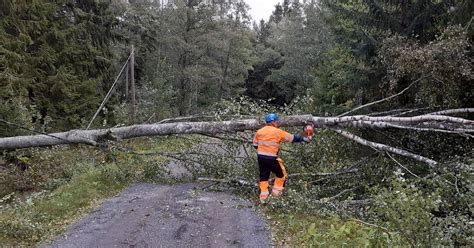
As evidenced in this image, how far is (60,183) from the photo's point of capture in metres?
10.5

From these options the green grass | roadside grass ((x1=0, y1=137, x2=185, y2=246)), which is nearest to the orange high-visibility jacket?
roadside grass ((x1=0, y1=137, x2=185, y2=246))

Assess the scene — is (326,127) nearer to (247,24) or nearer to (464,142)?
(464,142)

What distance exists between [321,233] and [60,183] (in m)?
7.32

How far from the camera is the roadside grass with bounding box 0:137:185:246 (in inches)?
242

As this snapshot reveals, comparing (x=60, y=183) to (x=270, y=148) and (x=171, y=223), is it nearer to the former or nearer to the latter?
(x=171, y=223)

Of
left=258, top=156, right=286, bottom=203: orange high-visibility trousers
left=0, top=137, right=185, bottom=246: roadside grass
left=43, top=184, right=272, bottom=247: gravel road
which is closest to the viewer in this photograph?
left=43, top=184, right=272, bottom=247: gravel road


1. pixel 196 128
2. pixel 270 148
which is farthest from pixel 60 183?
pixel 270 148

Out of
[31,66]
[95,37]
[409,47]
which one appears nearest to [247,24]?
[95,37]

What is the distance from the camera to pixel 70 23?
67.2 ft

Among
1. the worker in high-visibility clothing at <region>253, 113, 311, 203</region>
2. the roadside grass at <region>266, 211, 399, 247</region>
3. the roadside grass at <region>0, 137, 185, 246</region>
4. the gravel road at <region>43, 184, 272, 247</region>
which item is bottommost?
the roadside grass at <region>0, 137, 185, 246</region>

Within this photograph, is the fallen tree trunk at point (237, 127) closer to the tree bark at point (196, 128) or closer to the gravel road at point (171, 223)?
the tree bark at point (196, 128)

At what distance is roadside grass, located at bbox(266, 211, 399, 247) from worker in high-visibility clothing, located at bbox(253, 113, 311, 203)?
502mm

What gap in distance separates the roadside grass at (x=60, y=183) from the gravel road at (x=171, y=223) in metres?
A: 0.44

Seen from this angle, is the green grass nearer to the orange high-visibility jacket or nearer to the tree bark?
the tree bark
